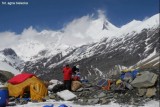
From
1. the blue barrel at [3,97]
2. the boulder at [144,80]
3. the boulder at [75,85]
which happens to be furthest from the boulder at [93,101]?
the blue barrel at [3,97]

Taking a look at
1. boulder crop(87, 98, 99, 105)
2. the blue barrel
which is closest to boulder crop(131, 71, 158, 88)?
boulder crop(87, 98, 99, 105)

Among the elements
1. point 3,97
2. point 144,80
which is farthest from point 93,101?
point 3,97

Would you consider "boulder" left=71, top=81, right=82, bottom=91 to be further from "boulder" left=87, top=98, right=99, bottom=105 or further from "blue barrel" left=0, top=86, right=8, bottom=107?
"blue barrel" left=0, top=86, right=8, bottom=107

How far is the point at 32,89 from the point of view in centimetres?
2369

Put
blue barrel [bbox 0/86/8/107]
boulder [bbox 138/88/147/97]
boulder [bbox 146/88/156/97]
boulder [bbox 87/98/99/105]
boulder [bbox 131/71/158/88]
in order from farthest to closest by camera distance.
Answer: boulder [bbox 131/71/158/88], boulder [bbox 138/88/147/97], boulder [bbox 146/88/156/97], boulder [bbox 87/98/99/105], blue barrel [bbox 0/86/8/107]

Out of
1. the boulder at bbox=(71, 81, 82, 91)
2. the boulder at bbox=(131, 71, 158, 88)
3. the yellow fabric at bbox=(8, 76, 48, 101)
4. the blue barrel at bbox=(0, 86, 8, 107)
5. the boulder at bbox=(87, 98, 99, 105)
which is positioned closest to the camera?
the blue barrel at bbox=(0, 86, 8, 107)

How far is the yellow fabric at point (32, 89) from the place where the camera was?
23666mm

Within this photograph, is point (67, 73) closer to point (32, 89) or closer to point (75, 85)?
point (75, 85)

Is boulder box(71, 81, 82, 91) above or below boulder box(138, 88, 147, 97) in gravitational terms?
above

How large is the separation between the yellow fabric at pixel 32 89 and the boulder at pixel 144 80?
6379mm

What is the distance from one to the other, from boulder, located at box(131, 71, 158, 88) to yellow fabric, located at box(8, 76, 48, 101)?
638 centimetres

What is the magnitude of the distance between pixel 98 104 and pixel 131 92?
134 inches

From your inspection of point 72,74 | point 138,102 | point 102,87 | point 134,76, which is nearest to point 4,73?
point 72,74

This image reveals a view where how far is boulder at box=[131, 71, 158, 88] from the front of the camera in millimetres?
24627
